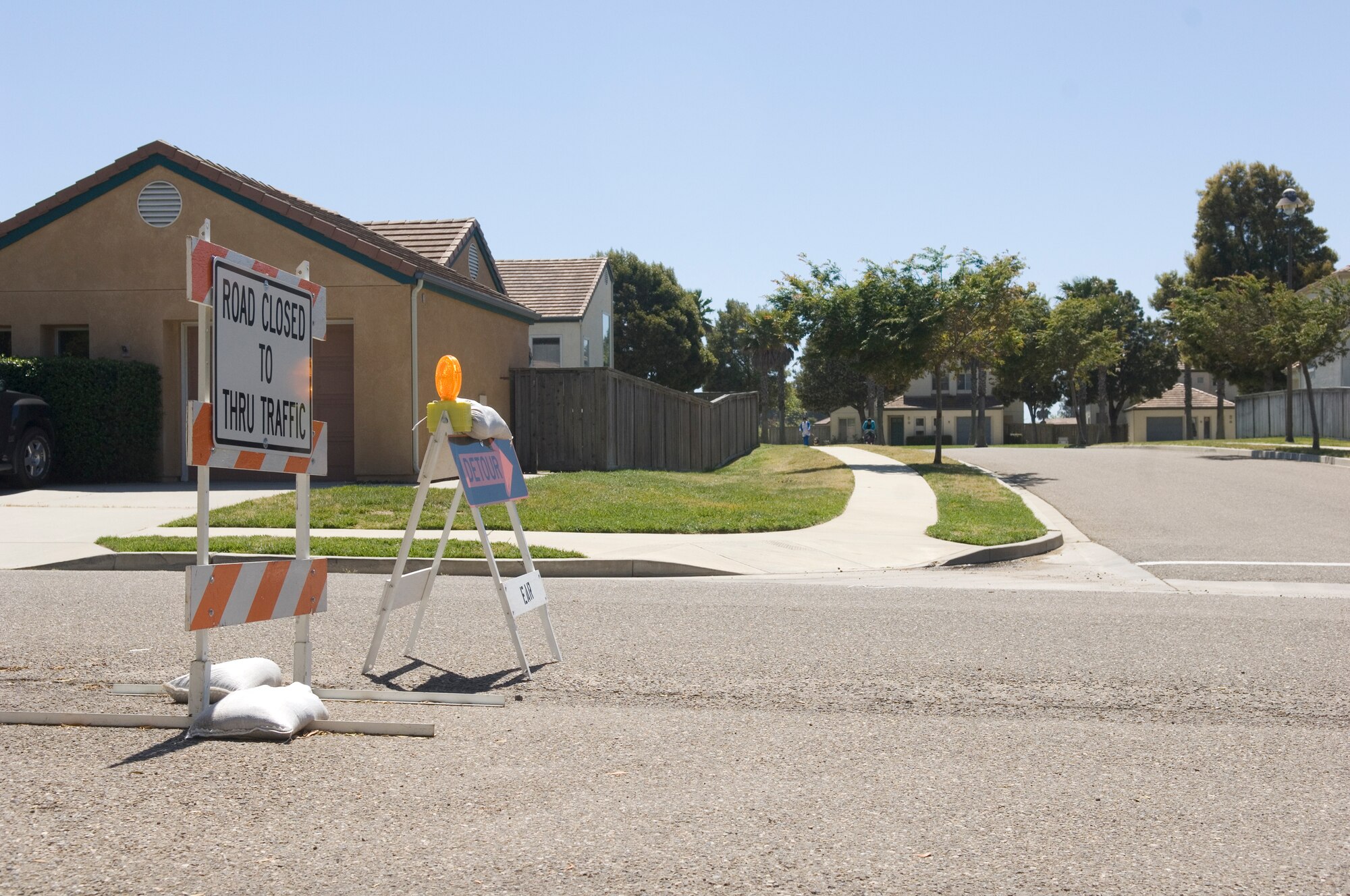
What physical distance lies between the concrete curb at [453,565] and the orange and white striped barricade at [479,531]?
3.94m

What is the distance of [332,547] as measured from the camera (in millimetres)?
11656

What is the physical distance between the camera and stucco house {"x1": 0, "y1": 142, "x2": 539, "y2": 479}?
18.5 metres

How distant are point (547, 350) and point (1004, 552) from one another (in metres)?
20.3

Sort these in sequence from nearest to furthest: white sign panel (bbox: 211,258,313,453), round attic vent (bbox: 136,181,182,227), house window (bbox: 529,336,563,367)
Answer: white sign panel (bbox: 211,258,313,453) < round attic vent (bbox: 136,181,182,227) < house window (bbox: 529,336,563,367)

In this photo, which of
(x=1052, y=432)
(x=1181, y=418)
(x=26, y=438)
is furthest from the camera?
(x=1052, y=432)

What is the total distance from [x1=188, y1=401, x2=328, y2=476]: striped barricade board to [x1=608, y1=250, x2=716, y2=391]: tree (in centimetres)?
5213

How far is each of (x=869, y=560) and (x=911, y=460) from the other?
17585 mm

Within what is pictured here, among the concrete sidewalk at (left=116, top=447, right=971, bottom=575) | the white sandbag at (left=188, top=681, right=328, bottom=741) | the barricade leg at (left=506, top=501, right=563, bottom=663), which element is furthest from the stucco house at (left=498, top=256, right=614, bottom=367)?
the white sandbag at (left=188, top=681, right=328, bottom=741)

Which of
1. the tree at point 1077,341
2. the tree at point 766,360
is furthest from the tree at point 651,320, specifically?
the tree at point 1077,341

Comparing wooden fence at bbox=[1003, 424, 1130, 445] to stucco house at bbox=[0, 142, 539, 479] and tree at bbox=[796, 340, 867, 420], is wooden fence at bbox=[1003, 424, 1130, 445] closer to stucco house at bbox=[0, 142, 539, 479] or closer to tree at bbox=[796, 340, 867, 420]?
tree at bbox=[796, 340, 867, 420]

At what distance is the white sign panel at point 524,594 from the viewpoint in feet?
21.9

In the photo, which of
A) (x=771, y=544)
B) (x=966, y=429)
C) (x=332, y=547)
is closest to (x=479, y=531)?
(x=332, y=547)

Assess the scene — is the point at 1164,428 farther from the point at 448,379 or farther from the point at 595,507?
the point at 448,379

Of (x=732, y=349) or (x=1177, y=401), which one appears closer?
(x=1177, y=401)
